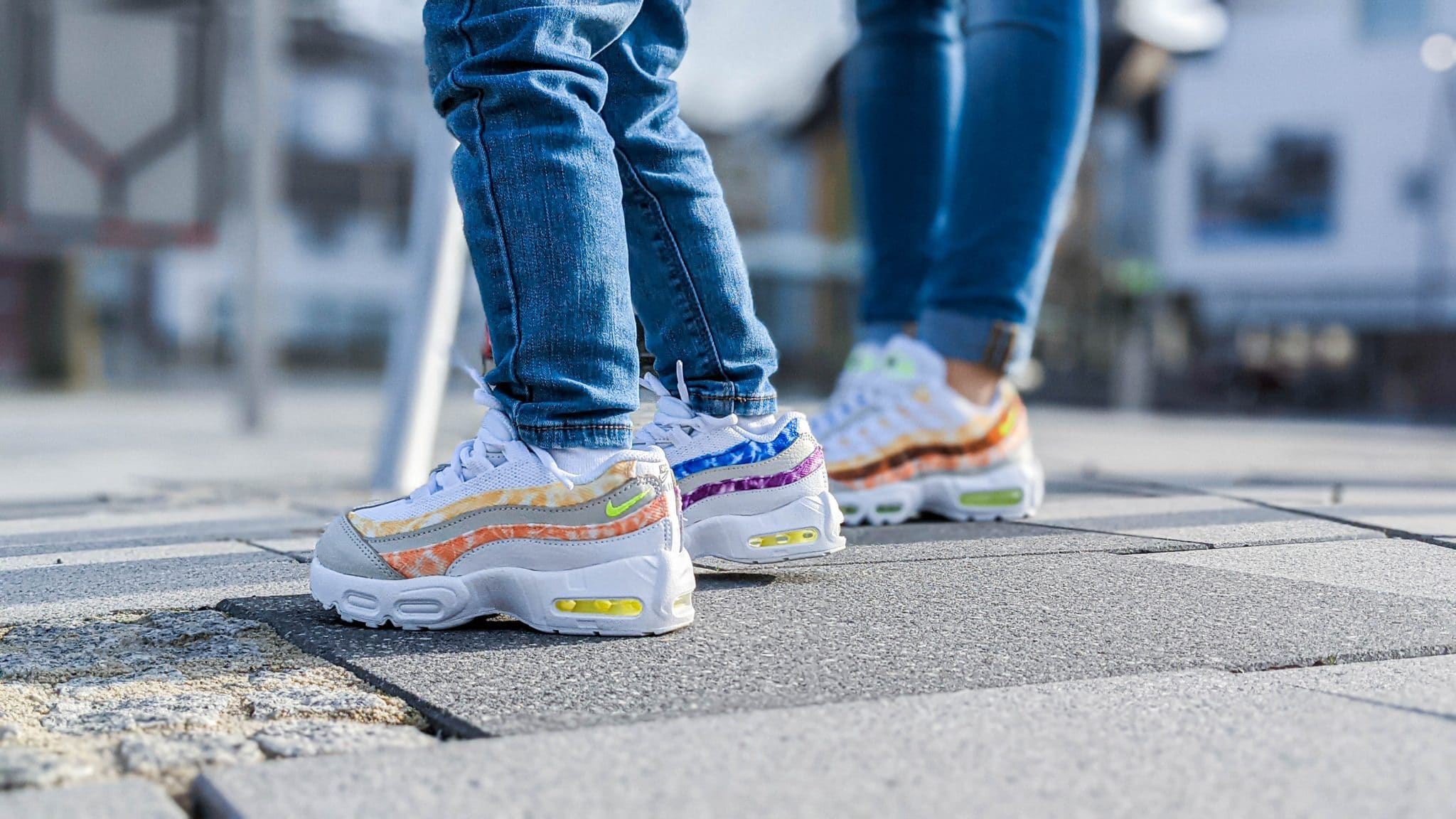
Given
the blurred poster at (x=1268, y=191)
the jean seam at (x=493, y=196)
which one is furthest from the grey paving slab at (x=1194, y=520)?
the blurred poster at (x=1268, y=191)

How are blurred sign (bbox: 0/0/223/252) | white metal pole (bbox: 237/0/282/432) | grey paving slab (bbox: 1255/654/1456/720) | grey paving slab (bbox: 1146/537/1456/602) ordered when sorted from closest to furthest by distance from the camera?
1. grey paving slab (bbox: 1255/654/1456/720)
2. grey paving slab (bbox: 1146/537/1456/602)
3. blurred sign (bbox: 0/0/223/252)
4. white metal pole (bbox: 237/0/282/432)

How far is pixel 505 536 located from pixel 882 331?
101cm

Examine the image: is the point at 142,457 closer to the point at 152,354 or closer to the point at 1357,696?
the point at 1357,696

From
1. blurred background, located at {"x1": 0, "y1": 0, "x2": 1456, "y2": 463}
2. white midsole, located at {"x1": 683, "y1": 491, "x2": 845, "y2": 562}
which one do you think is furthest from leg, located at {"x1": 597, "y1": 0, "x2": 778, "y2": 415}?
blurred background, located at {"x1": 0, "y1": 0, "x2": 1456, "y2": 463}

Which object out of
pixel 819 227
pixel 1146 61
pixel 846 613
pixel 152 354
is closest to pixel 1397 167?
pixel 1146 61

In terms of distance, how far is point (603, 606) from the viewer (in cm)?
109

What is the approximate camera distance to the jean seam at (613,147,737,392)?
1.26 metres

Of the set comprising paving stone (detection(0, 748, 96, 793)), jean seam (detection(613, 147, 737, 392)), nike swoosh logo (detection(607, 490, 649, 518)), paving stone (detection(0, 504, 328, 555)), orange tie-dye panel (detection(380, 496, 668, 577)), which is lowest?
paving stone (detection(0, 504, 328, 555))

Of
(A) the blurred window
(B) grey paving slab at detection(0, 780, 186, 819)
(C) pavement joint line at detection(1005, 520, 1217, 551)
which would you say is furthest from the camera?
(A) the blurred window

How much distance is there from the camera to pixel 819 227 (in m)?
24.5

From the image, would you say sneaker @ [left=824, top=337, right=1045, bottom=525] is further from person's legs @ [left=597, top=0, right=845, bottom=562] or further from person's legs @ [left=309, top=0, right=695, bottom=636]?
person's legs @ [left=309, top=0, right=695, bottom=636]

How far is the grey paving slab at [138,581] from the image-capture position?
3.89 ft

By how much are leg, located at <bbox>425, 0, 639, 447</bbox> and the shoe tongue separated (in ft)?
2.56
